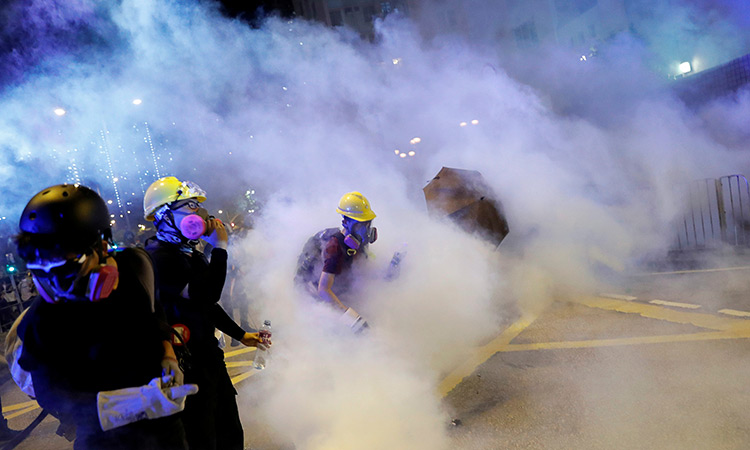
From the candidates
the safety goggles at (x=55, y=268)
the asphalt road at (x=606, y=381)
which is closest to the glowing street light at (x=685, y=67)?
the asphalt road at (x=606, y=381)

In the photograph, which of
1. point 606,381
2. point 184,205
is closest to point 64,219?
point 184,205

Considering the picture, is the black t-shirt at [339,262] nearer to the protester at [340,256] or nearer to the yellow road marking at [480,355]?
the protester at [340,256]

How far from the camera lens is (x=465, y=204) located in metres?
5.82

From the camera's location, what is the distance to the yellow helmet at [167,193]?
2584 millimetres

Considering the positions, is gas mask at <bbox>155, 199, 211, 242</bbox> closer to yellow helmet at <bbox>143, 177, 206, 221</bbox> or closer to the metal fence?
yellow helmet at <bbox>143, 177, 206, 221</bbox>

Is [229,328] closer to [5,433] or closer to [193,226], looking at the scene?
[193,226]

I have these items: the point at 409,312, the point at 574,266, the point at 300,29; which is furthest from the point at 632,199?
the point at 300,29

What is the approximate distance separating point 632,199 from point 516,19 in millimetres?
5033

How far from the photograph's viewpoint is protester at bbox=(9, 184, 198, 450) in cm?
145

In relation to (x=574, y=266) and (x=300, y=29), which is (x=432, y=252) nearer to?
(x=574, y=266)

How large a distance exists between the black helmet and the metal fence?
352 inches

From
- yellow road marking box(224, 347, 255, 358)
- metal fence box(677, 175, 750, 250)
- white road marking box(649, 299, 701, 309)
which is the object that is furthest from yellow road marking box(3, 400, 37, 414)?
metal fence box(677, 175, 750, 250)

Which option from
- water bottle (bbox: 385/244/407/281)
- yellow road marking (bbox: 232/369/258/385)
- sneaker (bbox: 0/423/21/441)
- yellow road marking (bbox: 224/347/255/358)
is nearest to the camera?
sneaker (bbox: 0/423/21/441)

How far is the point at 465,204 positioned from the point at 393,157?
85.1 inches
